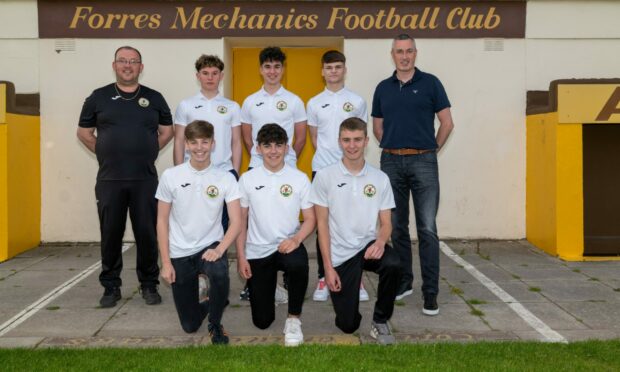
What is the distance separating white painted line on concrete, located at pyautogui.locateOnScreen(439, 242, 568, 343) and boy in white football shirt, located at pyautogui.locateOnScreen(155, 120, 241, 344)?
2.59 metres

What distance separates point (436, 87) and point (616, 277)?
325 centimetres

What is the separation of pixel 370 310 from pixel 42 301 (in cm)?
316

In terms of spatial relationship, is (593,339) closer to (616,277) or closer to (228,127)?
(616,277)

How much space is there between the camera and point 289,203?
548 centimetres

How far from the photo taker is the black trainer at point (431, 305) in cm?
600

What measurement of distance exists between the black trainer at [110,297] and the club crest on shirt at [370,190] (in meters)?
2.69

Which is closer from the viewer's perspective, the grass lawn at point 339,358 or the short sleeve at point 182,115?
the grass lawn at point 339,358

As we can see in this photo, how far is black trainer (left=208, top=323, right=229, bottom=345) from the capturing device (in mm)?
5116

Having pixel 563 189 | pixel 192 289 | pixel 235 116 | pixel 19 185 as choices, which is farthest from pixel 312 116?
pixel 19 185

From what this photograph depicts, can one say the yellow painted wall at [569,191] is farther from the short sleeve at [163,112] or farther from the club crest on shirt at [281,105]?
the short sleeve at [163,112]

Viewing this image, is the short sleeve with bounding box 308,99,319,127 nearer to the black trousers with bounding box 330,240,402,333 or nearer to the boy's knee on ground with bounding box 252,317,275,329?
the black trousers with bounding box 330,240,402,333

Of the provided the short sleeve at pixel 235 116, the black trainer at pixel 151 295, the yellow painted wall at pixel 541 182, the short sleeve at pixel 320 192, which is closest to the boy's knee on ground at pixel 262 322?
the short sleeve at pixel 320 192

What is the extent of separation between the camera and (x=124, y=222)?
21.1 feet

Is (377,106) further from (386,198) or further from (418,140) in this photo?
(386,198)
